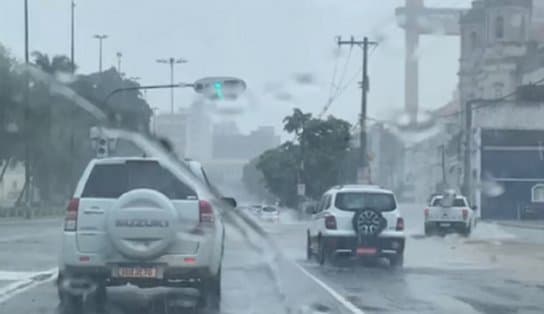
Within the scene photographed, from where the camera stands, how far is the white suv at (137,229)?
42.4 ft

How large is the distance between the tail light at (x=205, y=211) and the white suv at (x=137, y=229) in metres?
0.01

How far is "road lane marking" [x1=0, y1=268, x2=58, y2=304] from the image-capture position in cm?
1598

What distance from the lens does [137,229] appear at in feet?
42.2

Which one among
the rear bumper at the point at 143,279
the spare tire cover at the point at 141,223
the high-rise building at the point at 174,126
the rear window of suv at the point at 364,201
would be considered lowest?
→ the rear bumper at the point at 143,279

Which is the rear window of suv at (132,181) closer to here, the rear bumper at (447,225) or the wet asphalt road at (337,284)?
the wet asphalt road at (337,284)

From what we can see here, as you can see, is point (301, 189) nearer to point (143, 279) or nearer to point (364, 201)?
point (364, 201)

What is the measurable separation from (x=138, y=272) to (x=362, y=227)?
10255mm

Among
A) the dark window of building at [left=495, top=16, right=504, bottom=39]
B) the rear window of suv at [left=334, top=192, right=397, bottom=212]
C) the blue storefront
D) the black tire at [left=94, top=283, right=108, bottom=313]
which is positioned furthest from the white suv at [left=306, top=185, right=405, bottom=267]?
the dark window of building at [left=495, top=16, right=504, bottom=39]

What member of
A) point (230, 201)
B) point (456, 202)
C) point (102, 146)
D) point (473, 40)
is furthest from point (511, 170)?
point (230, 201)

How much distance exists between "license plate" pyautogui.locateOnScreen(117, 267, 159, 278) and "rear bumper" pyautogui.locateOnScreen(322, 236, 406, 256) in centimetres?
1006

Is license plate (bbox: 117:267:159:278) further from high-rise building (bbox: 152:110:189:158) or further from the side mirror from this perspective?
high-rise building (bbox: 152:110:189:158)

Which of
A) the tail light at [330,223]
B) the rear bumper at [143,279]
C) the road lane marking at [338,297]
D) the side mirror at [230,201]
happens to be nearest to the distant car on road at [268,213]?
A: the tail light at [330,223]

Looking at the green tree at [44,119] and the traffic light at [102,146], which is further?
the green tree at [44,119]

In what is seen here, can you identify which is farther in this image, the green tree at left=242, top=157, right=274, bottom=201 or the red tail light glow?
the red tail light glow
